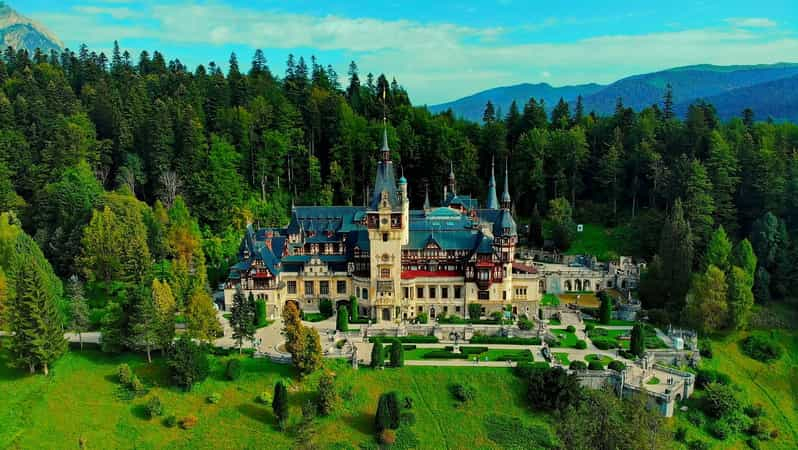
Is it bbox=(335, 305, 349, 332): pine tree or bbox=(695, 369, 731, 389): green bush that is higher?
bbox=(335, 305, 349, 332): pine tree

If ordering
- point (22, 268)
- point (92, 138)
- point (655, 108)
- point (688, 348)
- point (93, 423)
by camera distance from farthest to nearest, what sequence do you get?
point (655, 108)
point (92, 138)
point (688, 348)
point (22, 268)
point (93, 423)

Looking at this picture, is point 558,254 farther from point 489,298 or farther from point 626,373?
point 626,373

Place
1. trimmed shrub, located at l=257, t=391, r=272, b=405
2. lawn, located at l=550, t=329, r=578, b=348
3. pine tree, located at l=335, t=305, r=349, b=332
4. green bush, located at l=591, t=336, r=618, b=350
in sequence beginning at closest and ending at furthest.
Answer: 1. trimmed shrub, located at l=257, t=391, r=272, b=405
2. green bush, located at l=591, t=336, r=618, b=350
3. lawn, located at l=550, t=329, r=578, b=348
4. pine tree, located at l=335, t=305, r=349, b=332

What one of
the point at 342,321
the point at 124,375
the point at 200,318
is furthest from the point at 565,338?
the point at 124,375

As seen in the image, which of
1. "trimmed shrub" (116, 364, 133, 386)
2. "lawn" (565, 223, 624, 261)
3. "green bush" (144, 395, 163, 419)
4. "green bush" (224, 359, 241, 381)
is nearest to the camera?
"green bush" (144, 395, 163, 419)

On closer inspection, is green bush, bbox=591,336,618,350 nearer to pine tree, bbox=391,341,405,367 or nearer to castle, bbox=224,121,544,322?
castle, bbox=224,121,544,322

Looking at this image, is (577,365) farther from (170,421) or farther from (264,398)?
(170,421)

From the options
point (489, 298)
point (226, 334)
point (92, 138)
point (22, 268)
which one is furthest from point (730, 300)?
point (92, 138)

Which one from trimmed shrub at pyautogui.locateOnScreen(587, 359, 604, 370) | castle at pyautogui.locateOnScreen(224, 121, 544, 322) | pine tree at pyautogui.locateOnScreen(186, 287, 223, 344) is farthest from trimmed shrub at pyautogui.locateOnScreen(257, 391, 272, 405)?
trimmed shrub at pyautogui.locateOnScreen(587, 359, 604, 370)
